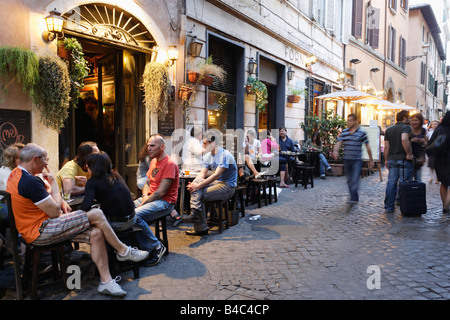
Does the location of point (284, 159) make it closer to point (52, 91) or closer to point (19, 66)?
point (52, 91)

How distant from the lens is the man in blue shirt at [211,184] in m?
5.11

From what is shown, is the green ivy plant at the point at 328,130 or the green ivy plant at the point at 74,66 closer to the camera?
the green ivy plant at the point at 74,66

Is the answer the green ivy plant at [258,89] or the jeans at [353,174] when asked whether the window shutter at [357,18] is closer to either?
the green ivy plant at [258,89]

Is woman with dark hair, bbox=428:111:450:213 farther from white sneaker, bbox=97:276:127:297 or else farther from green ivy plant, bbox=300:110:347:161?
green ivy plant, bbox=300:110:347:161

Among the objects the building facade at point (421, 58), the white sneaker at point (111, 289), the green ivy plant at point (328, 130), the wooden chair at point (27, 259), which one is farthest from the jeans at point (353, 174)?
the building facade at point (421, 58)

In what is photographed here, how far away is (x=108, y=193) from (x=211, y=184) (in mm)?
2124

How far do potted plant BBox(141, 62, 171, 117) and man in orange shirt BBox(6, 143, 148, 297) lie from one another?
12.5 ft

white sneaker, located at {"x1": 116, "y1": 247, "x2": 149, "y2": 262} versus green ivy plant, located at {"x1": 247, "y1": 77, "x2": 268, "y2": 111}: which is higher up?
green ivy plant, located at {"x1": 247, "y1": 77, "x2": 268, "y2": 111}

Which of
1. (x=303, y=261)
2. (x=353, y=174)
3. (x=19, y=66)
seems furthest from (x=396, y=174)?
(x=19, y=66)

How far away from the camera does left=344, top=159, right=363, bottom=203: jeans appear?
6.55m

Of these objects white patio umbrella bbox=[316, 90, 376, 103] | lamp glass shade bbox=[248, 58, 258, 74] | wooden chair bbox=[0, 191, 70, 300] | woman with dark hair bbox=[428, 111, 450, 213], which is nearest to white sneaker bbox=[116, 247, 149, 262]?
wooden chair bbox=[0, 191, 70, 300]

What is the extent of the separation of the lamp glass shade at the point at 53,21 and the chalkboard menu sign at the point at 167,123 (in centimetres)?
270

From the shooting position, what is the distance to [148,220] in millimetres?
4188
